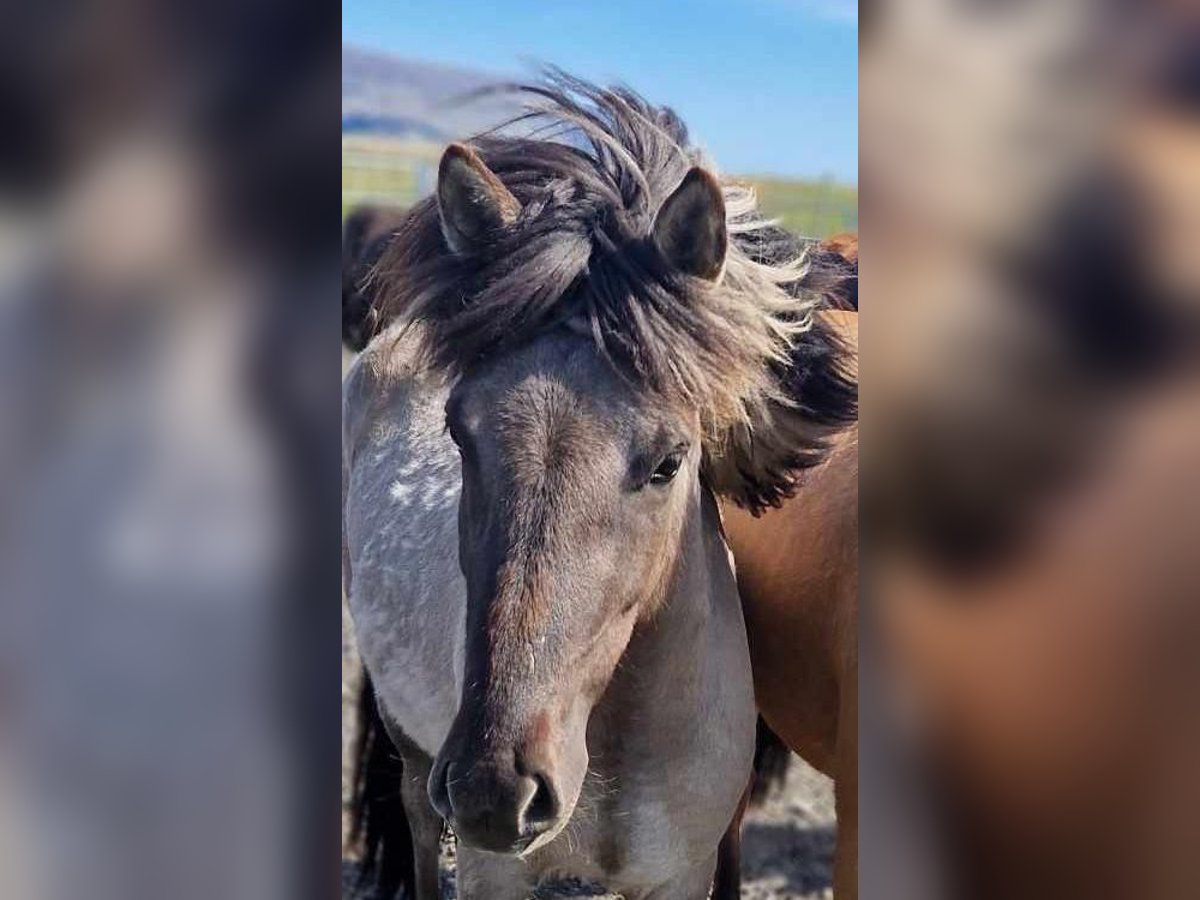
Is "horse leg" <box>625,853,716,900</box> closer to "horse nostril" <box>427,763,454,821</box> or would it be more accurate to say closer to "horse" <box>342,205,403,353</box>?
"horse nostril" <box>427,763,454,821</box>

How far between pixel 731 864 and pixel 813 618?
0.37m

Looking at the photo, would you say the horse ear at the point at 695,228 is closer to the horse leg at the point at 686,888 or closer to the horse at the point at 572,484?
the horse at the point at 572,484

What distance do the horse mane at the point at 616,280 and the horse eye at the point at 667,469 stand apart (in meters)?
0.07

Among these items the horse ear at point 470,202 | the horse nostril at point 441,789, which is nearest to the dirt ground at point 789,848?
the horse nostril at point 441,789

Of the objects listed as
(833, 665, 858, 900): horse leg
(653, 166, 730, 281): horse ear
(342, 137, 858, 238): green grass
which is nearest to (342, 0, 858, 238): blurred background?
(342, 137, 858, 238): green grass

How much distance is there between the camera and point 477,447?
4.11 feet

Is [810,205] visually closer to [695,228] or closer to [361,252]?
[695,228]

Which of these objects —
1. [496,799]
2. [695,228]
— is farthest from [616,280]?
[496,799]

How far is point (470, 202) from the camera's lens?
51.3 inches
